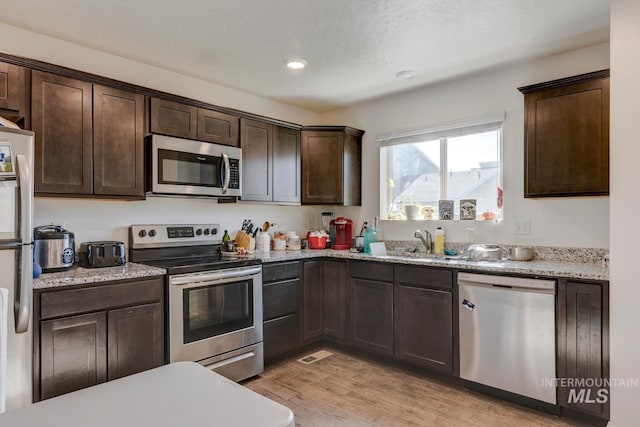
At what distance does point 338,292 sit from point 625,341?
2.08 m

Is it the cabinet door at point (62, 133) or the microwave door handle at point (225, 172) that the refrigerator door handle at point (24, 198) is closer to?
the cabinet door at point (62, 133)

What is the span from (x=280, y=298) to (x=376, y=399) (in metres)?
1.11

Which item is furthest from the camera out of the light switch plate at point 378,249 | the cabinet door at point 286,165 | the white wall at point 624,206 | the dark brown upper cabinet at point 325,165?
the dark brown upper cabinet at point 325,165

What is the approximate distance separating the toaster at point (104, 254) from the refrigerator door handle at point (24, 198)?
2.25 feet

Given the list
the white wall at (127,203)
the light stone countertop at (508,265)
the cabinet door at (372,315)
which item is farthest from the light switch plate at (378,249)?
the white wall at (127,203)

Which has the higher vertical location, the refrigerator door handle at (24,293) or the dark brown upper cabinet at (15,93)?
the dark brown upper cabinet at (15,93)

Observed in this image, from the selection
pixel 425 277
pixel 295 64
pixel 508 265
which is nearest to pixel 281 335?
pixel 425 277

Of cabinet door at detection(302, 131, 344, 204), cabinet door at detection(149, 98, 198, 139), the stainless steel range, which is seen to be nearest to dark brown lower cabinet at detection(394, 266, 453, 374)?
the stainless steel range

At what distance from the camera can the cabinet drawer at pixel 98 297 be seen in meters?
2.08

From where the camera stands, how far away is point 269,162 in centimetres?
368

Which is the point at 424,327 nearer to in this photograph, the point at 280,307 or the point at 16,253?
the point at 280,307

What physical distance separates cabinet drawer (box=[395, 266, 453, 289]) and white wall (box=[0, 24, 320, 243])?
1.53 meters

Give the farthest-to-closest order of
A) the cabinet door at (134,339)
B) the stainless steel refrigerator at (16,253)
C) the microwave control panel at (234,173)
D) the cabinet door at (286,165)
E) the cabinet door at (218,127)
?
the cabinet door at (286,165), the microwave control panel at (234,173), the cabinet door at (218,127), the cabinet door at (134,339), the stainless steel refrigerator at (16,253)

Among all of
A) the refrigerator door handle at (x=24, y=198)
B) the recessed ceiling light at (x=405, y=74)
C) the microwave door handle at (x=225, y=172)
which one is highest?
the recessed ceiling light at (x=405, y=74)
